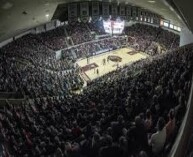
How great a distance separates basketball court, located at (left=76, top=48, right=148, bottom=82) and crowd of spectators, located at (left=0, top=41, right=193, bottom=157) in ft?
66.8

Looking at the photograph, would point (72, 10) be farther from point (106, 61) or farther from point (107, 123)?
point (107, 123)

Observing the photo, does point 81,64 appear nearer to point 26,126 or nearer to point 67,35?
point 67,35

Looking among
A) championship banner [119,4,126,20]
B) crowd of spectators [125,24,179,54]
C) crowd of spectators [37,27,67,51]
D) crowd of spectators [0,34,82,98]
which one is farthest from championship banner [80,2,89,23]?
crowd of spectators [125,24,179,54]

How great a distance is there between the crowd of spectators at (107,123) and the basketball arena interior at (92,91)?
0.07ft

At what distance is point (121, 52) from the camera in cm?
4578

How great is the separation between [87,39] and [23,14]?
78.4 ft

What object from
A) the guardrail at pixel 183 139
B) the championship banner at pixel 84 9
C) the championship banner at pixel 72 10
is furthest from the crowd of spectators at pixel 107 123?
the championship banner at pixel 84 9

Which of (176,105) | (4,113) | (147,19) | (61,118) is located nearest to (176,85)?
(176,105)

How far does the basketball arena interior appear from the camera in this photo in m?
8.53

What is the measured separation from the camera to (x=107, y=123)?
11180mm

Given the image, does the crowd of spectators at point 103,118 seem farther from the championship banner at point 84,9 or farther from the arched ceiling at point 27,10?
the championship banner at point 84,9

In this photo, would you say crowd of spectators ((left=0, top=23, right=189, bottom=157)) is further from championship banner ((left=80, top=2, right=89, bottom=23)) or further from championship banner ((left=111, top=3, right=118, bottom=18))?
championship banner ((left=111, top=3, right=118, bottom=18))

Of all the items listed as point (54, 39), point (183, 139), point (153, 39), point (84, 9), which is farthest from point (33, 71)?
point (183, 139)

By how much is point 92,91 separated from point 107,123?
9509 millimetres
